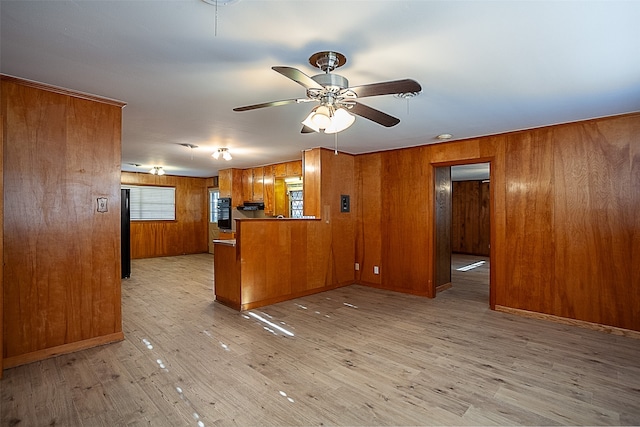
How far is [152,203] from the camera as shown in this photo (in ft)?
28.3

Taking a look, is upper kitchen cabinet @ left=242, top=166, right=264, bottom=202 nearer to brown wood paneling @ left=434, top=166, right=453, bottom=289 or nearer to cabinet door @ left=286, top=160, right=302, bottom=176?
cabinet door @ left=286, top=160, right=302, bottom=176

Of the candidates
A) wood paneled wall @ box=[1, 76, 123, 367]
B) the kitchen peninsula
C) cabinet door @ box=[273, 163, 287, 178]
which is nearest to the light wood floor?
wood paneled wall @ box=[1, 76, 123, 367]

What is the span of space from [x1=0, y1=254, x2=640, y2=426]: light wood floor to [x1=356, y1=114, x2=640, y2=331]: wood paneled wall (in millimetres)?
A: 381

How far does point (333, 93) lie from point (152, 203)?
8.08 m

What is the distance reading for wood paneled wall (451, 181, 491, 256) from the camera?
354 inches

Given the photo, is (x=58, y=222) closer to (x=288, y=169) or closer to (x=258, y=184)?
(x=288, y=169)

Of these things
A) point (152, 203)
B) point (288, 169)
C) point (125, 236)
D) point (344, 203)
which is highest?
point (288, 169)

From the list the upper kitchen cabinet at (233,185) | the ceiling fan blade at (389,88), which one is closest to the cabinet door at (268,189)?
the upper kitchen cabinet at (233,185)

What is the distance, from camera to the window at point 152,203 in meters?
8.35

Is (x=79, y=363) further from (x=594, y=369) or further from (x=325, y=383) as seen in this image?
(x=594, y=369)

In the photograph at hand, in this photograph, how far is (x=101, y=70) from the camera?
2.28 m

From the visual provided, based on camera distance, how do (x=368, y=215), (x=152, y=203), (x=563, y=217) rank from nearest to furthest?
(x=563, y=217) < (x=368, y=215) < (x=152, y=203)

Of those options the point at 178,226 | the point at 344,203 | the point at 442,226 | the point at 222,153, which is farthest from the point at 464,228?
the point at 178,226

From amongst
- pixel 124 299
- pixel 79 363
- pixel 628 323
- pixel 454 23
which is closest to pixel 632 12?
pixel 454 23
